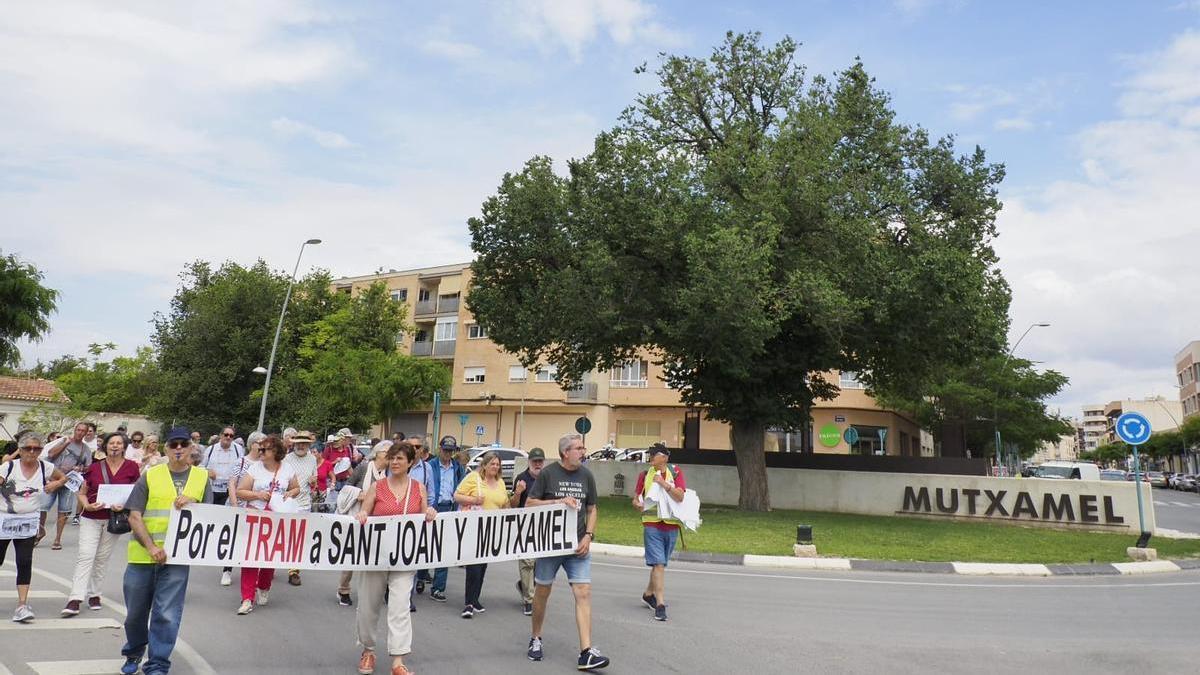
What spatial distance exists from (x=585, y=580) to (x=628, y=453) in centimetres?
3523

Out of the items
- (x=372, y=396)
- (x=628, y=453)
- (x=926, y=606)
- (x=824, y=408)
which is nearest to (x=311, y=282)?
(x=372, y=396)

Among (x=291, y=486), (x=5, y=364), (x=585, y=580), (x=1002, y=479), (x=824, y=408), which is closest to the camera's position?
(x=585, y=580)

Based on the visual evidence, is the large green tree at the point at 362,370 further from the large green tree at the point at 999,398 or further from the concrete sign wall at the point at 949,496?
the large green tree at the point at 999,398

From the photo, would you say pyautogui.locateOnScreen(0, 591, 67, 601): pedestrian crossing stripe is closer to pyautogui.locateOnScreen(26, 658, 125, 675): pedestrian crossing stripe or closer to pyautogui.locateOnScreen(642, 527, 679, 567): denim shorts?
pyautogui.locateOnScreen(26, 658, 125, 675): pedestrian crossing stripe

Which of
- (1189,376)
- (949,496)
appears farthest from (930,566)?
(1189,376)

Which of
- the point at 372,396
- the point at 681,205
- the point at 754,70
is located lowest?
the point at 372,396

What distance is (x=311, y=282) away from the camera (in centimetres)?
5450

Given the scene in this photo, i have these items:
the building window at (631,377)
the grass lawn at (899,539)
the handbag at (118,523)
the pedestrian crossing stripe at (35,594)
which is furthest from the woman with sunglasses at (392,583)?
the building window at (631,377)

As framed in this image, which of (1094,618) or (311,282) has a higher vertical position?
(311,282)

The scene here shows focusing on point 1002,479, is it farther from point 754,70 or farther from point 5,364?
point 5,364

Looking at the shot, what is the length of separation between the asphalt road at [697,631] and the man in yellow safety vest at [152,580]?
36 cm

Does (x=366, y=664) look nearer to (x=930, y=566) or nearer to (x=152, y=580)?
(x=152, y=580)

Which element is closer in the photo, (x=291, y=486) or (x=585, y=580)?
(x=585, y=580)

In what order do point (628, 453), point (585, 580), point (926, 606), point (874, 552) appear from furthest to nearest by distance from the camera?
point (628, 453), point (874, 552), point (926, 606), point (585, 580)
